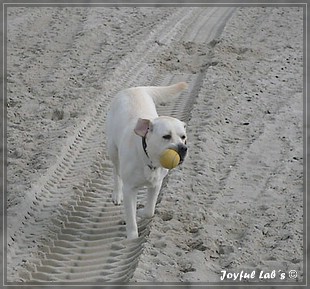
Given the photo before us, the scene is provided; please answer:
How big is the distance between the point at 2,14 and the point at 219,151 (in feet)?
25.3

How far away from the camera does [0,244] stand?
653 cm

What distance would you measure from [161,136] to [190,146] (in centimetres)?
252

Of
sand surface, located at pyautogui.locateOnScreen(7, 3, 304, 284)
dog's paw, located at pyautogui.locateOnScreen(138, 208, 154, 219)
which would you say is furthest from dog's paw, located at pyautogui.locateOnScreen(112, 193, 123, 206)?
dog's paw, located at pyautogui.locateOnScreen(138, 208, 154, 219)

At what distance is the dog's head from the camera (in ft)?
19.7

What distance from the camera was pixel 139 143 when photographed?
251 inches

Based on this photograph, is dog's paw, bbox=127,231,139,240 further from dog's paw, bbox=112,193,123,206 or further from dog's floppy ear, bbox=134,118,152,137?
dog's floppy ear, bbox=134,118,152,137

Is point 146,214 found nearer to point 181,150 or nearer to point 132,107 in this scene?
point 132,107

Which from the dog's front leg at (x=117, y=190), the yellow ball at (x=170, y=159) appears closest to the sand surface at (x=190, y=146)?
the dog's front leg at (x=117, y=190)

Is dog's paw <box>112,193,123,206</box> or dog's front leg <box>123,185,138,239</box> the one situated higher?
dog's front leg <box>123,185,138,239</box>

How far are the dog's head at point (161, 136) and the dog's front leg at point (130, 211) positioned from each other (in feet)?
1.51

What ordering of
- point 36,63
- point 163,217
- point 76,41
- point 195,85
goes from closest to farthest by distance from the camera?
point 163,217 → point 195,85 → point 36,63 → point 76,41

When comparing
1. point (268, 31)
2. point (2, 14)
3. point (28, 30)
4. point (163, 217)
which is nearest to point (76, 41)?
point (28, 30)

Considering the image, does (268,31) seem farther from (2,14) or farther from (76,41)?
(2,14)

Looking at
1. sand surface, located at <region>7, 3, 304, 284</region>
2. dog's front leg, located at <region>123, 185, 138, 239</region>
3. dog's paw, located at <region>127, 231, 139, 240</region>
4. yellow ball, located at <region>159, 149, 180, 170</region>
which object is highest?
yellow ball, located at <region>159, 149, 180, 170</region>
